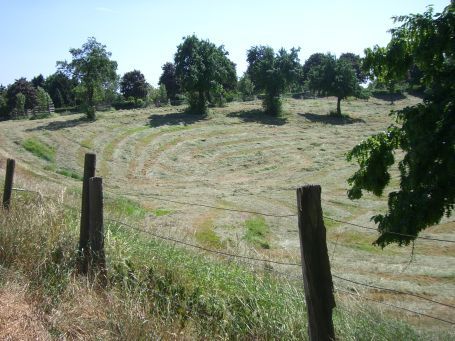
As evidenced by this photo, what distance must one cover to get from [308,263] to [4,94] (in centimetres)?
9250

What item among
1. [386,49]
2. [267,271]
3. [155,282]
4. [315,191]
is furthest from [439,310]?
[315,191]

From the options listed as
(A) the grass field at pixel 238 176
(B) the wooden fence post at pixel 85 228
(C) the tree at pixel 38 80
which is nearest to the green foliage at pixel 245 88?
(A) the grass field at pixel 238 176

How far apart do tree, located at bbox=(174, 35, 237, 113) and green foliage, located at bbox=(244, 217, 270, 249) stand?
32799 millimetres

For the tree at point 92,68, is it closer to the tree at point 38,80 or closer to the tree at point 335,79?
the tree at point 335,79

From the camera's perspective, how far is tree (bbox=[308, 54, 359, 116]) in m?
59.8

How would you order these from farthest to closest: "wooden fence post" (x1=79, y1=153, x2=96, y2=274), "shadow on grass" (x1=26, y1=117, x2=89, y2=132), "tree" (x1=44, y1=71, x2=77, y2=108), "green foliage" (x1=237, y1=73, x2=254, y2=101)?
1. "tree" (x1=44, y1=71, x2=77, y2=108)
2. "green foliage" (x1=237, y1=73, x2=254, y2=101)
3. "shadow on grass" (x1=26, y1=117, x2=89, y2=132)
4. "wooden fence post" (x1=79, y1=153, x2=96, y2=274)

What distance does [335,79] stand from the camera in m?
59.9

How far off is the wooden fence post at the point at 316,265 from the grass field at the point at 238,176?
408cm

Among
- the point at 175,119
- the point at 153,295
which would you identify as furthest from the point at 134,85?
the point at 153,295

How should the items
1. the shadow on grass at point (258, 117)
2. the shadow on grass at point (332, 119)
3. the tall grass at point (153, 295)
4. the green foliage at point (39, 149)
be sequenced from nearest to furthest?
the tall grass at point (153, 295) → the green foliage at point (39, 149) → the shadow on grass at point (258, 117) → the shadow on grass at point (332, 119)

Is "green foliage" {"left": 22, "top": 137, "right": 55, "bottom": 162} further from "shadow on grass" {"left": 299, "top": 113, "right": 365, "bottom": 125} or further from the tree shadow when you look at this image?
the tree shadow

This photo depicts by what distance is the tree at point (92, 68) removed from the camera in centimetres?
4425

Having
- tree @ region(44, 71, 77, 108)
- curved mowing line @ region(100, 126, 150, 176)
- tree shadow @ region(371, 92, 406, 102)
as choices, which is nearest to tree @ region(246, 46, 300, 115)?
curved mowing line @ region(100, 126, 150, 176)

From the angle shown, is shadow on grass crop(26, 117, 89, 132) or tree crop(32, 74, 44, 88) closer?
shadow on grass crop(26, 117, 89, 132)
